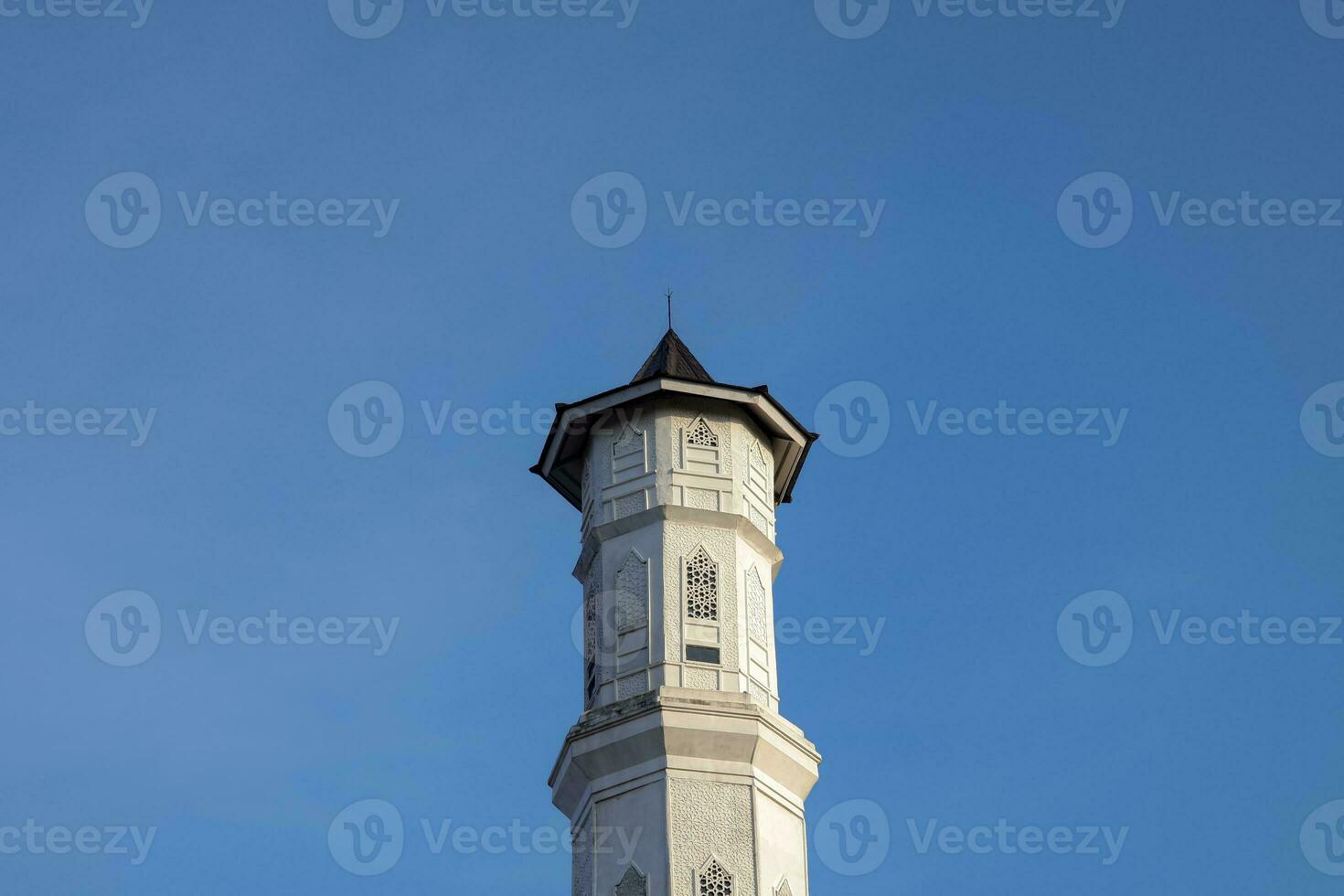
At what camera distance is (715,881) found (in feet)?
84.6

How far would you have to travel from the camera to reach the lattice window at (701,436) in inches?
1165

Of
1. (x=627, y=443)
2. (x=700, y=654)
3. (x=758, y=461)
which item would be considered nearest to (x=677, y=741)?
(x=700, y=654)

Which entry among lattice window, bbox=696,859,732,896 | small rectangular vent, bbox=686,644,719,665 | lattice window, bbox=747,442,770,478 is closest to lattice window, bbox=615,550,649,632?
small rectangular vent, bbox=686,644,719,665

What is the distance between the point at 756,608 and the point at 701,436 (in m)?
2.90

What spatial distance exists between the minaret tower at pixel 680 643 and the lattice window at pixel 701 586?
0.08 feet

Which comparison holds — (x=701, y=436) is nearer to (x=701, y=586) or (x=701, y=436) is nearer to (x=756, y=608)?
(x=701, y=586)

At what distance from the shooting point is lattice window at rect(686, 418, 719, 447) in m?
29.6

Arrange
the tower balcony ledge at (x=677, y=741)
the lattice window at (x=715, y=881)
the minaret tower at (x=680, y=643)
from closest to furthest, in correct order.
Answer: the lattice window at (x=715, y=881), the minaret tower at (x=680, y=643), the tower balcony ledge at (x=677, y=741)

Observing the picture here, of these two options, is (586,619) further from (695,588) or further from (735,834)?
(735,834)

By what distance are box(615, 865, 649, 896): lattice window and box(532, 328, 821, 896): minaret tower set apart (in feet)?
0.07

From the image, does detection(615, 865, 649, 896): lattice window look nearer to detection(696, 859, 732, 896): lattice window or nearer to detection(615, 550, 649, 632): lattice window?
detection(696, 859, 732, 896): lattice window

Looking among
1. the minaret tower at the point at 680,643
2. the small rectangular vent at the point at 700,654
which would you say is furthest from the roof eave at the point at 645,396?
the small rectangular vent at the point at 700,654

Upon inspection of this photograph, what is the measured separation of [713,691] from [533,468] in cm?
594

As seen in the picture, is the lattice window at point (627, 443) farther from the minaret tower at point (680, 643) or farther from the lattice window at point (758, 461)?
the lattice window at point (758, 461)
